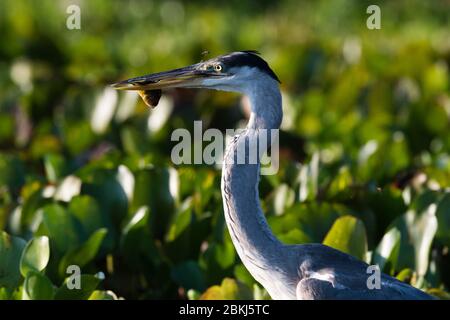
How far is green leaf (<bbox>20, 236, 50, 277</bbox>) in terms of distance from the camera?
4.47 meters

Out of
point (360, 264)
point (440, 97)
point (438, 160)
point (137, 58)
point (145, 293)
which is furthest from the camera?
point (137, 58)

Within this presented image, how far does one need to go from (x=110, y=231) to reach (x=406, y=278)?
4.96 feet

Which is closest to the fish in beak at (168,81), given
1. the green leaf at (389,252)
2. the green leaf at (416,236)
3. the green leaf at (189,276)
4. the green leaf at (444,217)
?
the green leaf at (189,276)

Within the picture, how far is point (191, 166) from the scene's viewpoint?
6320 mm

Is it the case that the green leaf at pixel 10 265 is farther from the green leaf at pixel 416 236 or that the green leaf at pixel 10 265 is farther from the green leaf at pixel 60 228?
the green leaf at pixel 416 236

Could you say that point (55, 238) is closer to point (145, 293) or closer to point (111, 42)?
point (145, 293)

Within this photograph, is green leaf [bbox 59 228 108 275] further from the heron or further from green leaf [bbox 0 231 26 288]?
the heron

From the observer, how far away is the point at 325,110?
305 inches

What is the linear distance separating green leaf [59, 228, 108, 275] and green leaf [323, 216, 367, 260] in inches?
41.8

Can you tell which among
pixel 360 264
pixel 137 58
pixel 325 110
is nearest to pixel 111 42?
pixel 137 58

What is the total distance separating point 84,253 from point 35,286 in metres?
0.59

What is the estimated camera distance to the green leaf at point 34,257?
4473 mm

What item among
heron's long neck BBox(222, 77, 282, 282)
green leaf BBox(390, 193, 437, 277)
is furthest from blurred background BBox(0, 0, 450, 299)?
heron's long neck BBox(222, 77, 282, 282)
